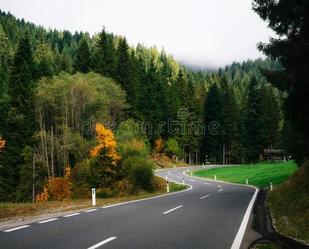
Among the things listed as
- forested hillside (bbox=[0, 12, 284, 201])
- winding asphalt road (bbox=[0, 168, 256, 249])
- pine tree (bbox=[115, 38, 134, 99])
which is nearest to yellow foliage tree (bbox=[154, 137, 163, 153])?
forested hillside (bbox=[0, 12, 284, 201])

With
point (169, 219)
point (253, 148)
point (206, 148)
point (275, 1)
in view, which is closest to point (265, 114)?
point (253, 148)

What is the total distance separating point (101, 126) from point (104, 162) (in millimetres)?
3410

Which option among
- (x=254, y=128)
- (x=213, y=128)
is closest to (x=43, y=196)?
(x=254, y=128)

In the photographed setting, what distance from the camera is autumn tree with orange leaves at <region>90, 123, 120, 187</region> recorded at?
36719mm

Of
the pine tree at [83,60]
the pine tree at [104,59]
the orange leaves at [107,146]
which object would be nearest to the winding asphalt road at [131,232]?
the orange leaves at [107,146]

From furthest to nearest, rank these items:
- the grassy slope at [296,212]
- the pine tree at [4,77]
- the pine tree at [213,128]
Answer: the pine tree at [213,128]
the pine tree at [4,77]
the grassy slope at [296,212]

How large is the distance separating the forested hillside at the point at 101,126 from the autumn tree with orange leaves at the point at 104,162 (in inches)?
3.6

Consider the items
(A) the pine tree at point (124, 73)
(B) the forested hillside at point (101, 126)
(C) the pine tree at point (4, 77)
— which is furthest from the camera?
(A) the pine tree at point (124, 73)

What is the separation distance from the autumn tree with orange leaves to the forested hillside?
0.09 meters

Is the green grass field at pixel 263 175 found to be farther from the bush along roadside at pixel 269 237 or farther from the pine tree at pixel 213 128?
the bush along roadside at pixel 269 237

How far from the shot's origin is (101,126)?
37.7 meters

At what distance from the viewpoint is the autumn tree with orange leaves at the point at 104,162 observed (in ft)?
120

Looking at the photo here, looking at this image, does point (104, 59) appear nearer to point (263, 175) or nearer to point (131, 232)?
point (263, 175)

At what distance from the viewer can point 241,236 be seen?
373 inches
